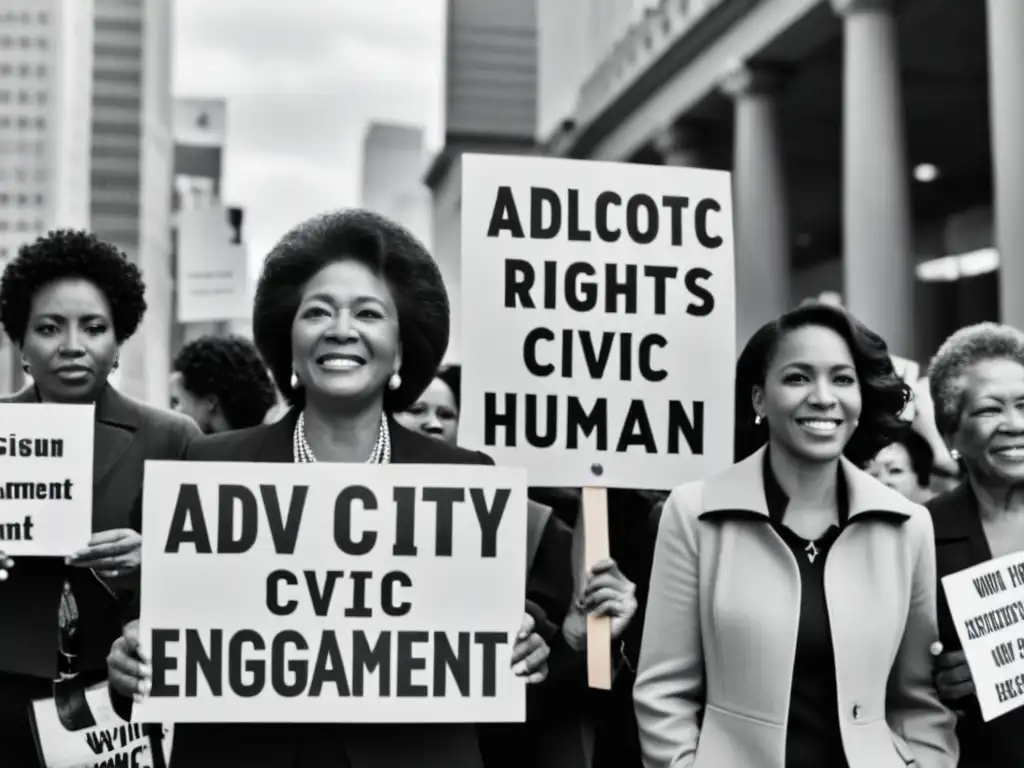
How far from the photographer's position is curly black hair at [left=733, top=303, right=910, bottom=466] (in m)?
3.18

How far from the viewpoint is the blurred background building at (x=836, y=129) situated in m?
17.2

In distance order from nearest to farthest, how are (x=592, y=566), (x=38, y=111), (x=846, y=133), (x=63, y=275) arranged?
(x=592, y=566) → (x=63, y=275) → (x=846, y=133) → (x=38, y=111)

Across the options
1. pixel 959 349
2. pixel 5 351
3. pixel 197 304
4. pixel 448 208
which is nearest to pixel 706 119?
pixel 197 304

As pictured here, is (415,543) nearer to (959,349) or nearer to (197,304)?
(959,349)

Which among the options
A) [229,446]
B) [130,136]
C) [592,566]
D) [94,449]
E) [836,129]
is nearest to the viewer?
[229,446]

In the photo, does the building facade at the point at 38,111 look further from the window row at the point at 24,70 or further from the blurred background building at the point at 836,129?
the blurred background building at the point at 836,129

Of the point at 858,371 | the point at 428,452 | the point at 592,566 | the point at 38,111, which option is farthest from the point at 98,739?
the point at 38,111

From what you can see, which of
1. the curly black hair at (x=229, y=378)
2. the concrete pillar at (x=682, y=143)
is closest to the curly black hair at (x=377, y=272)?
the curly black hair at (x=229, y=378)

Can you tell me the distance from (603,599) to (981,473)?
1.17m

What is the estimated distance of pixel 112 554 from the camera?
3164mm

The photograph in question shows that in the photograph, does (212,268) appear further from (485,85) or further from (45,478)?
(485,85)

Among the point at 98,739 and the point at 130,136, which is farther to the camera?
the point at 130,136

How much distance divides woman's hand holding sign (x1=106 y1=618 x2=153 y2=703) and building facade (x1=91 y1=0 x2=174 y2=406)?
415ft

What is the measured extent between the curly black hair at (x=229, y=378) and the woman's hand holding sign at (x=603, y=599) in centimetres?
261
